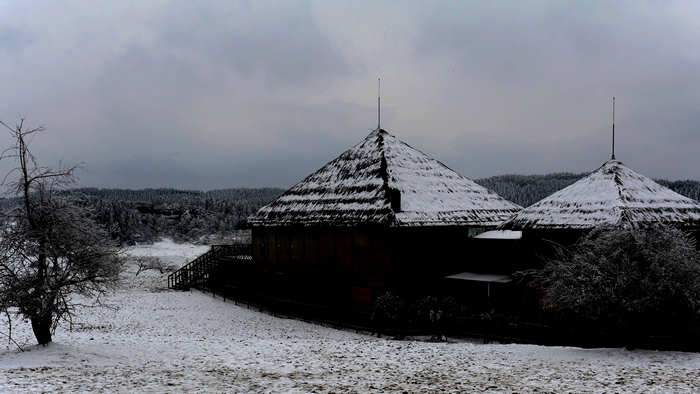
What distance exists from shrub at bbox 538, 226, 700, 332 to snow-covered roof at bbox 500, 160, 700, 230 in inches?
164

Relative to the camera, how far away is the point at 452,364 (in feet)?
47.0

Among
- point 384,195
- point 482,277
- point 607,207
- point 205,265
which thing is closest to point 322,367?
point 482,277

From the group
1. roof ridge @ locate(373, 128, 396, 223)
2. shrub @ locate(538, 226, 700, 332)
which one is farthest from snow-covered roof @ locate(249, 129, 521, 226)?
shrub @ locate(538, 226, 700, 332)

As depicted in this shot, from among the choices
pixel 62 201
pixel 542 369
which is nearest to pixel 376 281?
pixel 542 369

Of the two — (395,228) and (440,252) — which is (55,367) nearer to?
(395,228)

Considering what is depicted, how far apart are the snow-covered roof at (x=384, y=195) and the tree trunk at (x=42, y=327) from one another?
13949 millimetres

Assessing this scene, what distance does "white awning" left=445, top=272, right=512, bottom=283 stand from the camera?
23484mm

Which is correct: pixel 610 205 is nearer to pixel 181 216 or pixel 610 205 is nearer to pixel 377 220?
pixel 377 220

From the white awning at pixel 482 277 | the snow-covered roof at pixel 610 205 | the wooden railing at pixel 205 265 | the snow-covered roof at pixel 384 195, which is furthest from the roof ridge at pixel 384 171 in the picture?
the wooden railing at pixel 205 265

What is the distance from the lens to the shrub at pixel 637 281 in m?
15.1

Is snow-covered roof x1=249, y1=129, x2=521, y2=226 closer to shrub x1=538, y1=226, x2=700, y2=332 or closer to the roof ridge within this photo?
the roof ridge

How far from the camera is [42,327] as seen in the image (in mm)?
15047

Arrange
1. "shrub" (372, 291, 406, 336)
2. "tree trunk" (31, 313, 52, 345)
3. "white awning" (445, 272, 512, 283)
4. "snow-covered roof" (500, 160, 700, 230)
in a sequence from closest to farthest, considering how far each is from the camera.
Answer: "tree trunk" (31, 313, 52, 345) < "snow-covered roof" (500, 160, 700, 230) < "shrub" (372, 291, 406, 336) < "white awning" (445, 272, 512, 283)

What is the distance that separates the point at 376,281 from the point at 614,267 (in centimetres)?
1202
